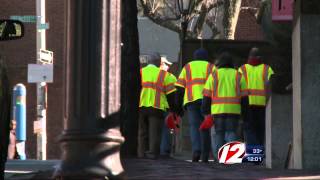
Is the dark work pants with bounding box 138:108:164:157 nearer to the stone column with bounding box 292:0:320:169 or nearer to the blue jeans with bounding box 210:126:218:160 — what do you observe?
the blue jeans with bounding box 210:126:218:160

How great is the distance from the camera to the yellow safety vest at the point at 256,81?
11.3m

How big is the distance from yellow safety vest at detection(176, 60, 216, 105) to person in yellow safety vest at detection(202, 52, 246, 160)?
0.18 metres

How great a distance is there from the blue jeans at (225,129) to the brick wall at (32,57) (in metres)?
15.3

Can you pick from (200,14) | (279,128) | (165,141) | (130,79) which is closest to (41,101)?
(165,141)

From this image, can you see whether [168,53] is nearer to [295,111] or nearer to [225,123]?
[225,123]

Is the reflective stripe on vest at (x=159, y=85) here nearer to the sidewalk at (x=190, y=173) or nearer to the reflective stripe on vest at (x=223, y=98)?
the reflective stripe on vest at (x=223, y=98)

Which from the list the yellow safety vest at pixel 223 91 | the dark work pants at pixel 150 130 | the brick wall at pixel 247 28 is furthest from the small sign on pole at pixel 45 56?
the brick wall at pixel 247 28

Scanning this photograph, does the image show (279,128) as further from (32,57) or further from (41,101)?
(32,57)

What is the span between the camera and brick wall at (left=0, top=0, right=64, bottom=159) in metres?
26.1

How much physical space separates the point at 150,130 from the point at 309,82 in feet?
12.7

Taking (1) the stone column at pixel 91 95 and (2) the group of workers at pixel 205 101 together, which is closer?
(1) the stone column at pixel 91 95

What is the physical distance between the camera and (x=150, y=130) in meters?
11.3

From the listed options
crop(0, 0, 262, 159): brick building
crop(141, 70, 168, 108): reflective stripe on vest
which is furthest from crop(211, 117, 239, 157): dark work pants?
crop(0, 0, 262, 159): brick building

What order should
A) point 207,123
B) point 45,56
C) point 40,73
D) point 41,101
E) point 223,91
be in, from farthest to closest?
1. point 45,56
2. point 41,101
3. point 40,73
4. point 223,91
5. point 207,123
